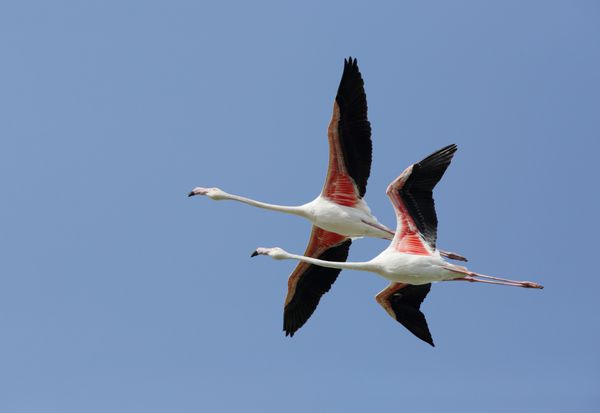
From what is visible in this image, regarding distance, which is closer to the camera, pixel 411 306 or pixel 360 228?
pixel 411 306

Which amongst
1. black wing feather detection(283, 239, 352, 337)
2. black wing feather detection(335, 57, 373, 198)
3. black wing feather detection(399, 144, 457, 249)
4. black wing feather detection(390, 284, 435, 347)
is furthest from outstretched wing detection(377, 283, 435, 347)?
black wing feather detection(335, 57, 373, 198)

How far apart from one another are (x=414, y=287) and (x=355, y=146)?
3.87 metres

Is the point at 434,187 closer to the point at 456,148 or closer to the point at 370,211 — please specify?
the point at 456,148

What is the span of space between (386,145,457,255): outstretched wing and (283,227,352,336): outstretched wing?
497 cm

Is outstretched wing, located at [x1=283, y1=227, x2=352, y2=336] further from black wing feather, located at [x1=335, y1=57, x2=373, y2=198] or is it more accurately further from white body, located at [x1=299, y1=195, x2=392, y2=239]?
black wing feather, located at [x1=335, y1=57, x2=373, y2=198]

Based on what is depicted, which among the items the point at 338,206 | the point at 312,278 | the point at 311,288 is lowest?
the point at 311,288

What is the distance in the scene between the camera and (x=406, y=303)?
31250mm

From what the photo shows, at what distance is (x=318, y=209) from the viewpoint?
1273 inches

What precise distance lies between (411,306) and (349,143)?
173 inches

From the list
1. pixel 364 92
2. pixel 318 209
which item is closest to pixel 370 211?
pixel 318 209

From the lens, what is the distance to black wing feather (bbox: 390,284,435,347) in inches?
1225

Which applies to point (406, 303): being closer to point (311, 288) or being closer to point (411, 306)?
point (411, 306)

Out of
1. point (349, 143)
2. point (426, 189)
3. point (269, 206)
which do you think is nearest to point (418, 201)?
point (426, 189)

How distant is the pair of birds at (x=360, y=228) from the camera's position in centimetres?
2900
